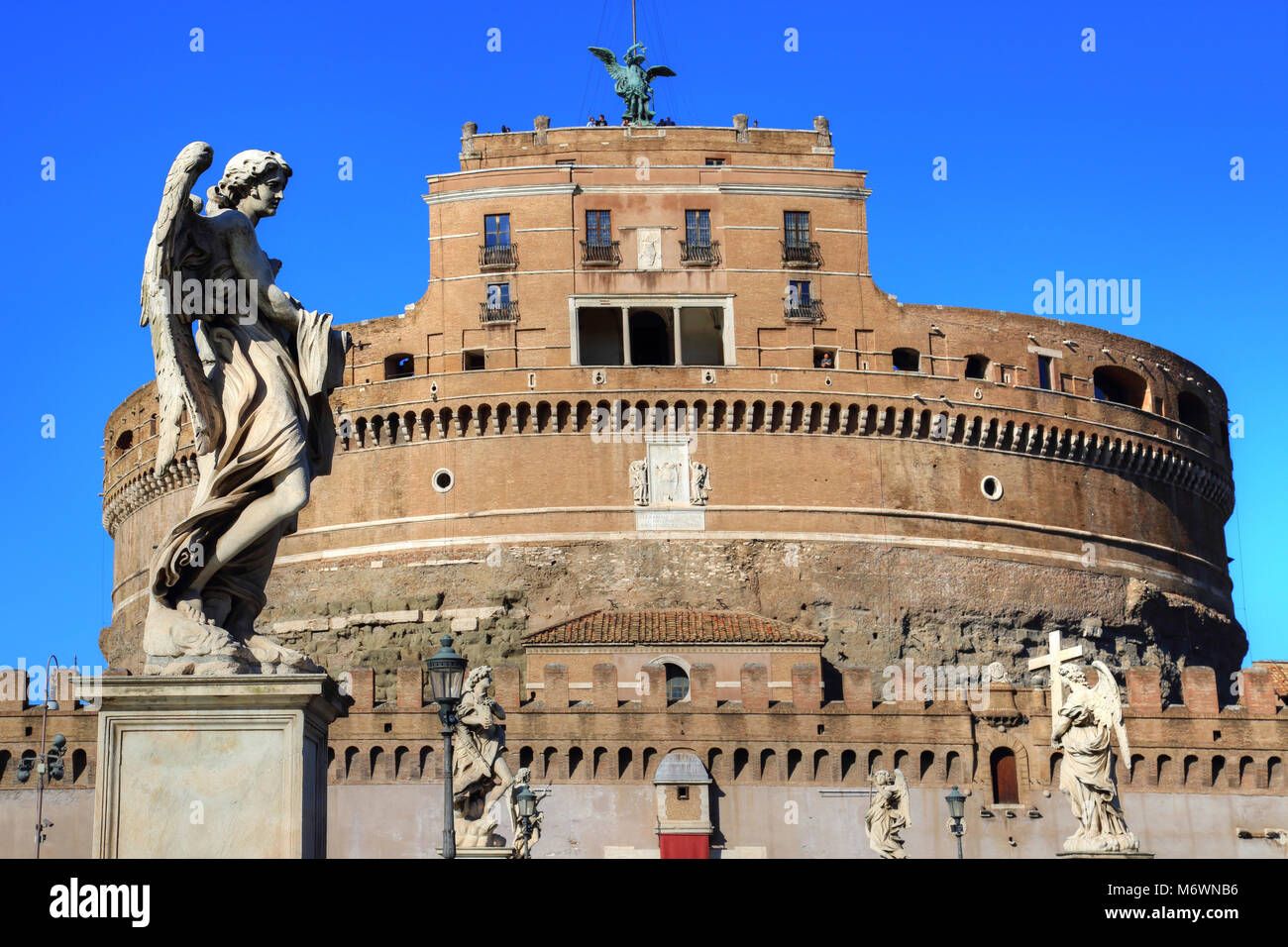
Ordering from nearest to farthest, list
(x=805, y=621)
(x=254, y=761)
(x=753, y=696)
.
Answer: (x=254, y=761)
(x=753, y=696)
(x=805, y=621)

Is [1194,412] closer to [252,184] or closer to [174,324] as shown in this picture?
[252,184]

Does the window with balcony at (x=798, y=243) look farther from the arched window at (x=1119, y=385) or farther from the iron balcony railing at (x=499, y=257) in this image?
the arched window at (x=1119, y=385)

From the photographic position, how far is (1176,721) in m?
45.5

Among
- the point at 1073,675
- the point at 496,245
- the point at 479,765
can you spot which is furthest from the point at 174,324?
the point at 496,245

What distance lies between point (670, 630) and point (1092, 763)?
96.2 ft

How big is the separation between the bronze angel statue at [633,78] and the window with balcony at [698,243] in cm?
659

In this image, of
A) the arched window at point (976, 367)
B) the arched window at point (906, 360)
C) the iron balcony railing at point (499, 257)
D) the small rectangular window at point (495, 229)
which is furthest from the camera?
the arched window at point (976, 367)

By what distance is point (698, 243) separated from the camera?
53.5m

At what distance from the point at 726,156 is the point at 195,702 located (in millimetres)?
49335

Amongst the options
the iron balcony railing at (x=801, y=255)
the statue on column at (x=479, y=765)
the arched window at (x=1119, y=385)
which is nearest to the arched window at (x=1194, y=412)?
the arched window at (x=1119, y=385)

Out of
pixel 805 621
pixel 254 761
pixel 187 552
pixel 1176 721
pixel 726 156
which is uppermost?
pixel 726 156

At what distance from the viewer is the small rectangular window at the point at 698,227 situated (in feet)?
176
